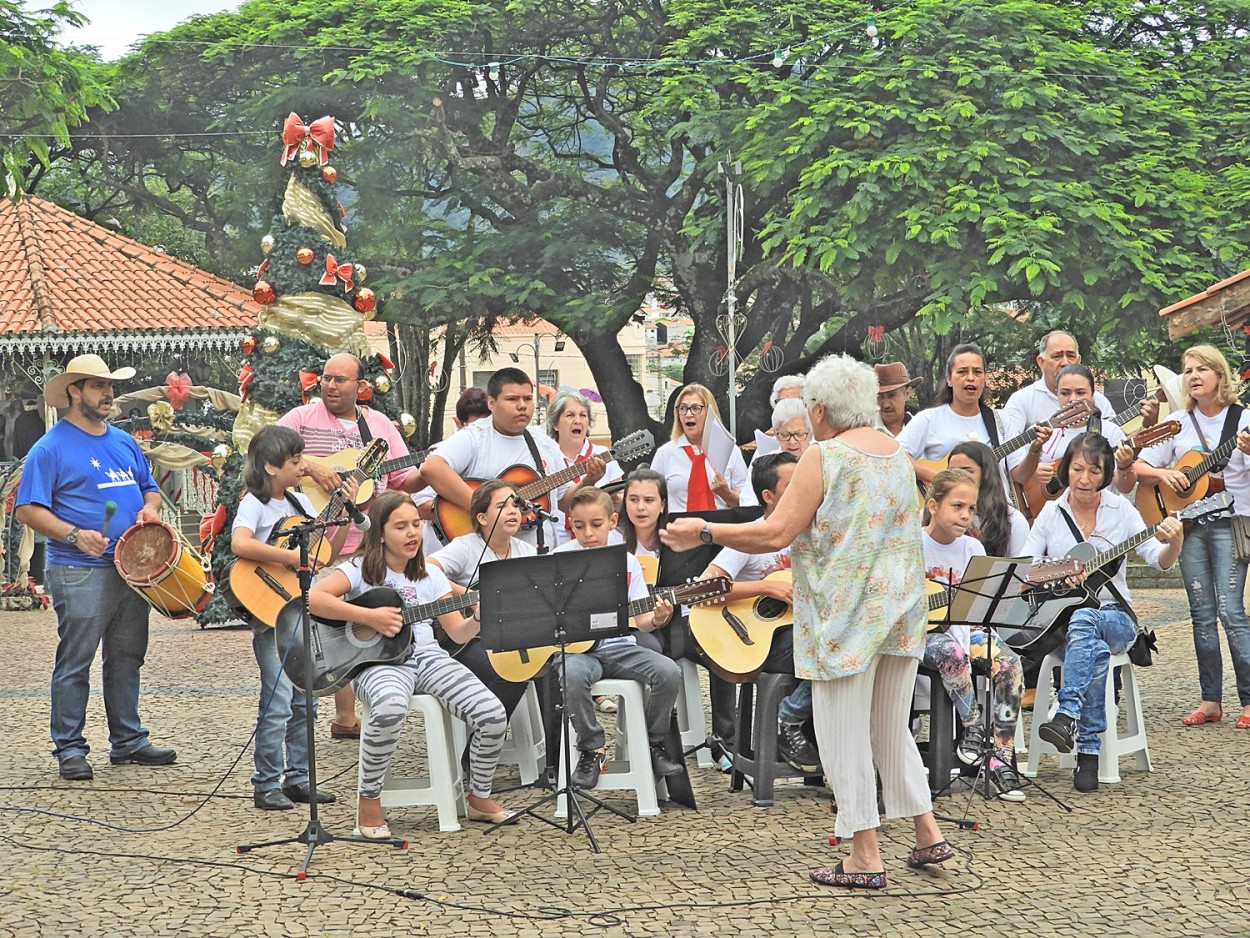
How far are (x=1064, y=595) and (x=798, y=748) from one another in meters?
1.49

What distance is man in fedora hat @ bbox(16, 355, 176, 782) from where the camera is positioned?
7859mm

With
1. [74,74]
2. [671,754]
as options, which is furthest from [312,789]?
[74,74]

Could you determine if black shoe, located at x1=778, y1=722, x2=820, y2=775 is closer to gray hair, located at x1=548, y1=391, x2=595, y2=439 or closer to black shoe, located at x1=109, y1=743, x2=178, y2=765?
gray hair, located at x1=548, y1=391, x2=595, y2=439

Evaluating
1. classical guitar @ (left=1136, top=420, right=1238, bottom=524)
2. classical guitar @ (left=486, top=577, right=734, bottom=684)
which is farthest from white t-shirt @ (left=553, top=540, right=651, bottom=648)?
classical guitar @ (left=1136, top=420, right=1238, bottom=524)

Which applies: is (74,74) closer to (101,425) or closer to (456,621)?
(101,425)

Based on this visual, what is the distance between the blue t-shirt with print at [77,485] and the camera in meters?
7.89

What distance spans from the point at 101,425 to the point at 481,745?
302 centimetres

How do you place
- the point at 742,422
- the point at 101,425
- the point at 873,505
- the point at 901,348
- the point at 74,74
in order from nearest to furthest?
the point at 873,505 < the point at 101,425 < the point at 74,74 < the point at 742,422 < the point at 901,348

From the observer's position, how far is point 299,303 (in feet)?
44.3

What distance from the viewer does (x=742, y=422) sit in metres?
27.7

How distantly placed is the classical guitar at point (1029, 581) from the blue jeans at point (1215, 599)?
1825mm

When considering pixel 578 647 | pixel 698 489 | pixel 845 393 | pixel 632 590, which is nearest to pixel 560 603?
pixel 578 647

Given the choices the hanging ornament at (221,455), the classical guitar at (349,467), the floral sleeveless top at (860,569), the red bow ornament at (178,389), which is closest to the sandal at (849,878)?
the floral sleeveless top at (860,569)

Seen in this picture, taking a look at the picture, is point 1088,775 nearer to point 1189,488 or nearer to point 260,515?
point 1189,488
